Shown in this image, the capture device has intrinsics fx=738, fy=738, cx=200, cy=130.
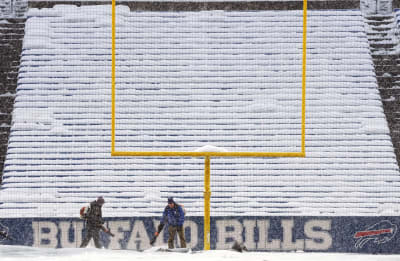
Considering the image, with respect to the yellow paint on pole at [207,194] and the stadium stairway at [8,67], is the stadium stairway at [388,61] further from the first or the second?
the stadium stairway at [8,67]

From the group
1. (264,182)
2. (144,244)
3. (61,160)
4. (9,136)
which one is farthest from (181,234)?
(9,136)

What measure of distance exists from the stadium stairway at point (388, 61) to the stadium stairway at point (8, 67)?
6.49 metres

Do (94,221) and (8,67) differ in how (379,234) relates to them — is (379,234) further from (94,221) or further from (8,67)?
(8,67)

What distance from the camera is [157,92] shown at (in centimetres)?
1277

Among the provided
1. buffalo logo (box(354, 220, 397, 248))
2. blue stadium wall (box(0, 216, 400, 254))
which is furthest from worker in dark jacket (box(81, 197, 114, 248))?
buffalo logo (box(354, 220, 397, 248))

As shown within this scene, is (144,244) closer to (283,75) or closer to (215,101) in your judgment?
(215,101)

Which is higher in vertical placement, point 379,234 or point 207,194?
point 207,194

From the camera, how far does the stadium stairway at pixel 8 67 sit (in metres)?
12.6

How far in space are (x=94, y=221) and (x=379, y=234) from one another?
427 cm

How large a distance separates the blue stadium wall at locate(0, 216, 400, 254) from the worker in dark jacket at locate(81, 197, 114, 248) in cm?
67

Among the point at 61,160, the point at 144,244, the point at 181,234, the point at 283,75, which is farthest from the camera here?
the point at 283,75

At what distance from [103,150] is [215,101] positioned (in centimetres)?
Answer: 209

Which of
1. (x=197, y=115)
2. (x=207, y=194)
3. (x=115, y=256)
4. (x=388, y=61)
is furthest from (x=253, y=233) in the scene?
(x=115, y=256)

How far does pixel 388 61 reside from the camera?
13383 mm
